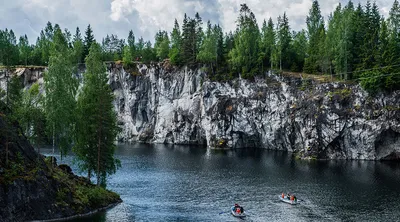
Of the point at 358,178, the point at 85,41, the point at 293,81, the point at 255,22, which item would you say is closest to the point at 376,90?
the point at 293,81

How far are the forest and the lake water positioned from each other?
21.2m

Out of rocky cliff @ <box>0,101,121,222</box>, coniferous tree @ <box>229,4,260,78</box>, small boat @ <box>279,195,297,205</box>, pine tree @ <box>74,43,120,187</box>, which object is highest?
coniferous tree @ <box>229,4,260,78</box>

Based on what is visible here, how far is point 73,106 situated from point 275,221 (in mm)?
26850

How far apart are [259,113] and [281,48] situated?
1653 centimetres

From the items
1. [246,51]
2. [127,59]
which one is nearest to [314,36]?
[246,51]

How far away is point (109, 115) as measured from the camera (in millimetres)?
45406

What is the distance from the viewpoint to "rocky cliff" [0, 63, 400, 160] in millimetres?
80812

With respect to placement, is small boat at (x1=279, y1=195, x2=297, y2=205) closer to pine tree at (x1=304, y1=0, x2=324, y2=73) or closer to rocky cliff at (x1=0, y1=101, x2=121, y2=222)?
rocky cliff at (x1=0, y1=101, x2=121, y2=222)

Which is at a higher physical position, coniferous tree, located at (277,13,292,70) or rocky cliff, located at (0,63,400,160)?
coniferous tree, located at (277,13,292,70)

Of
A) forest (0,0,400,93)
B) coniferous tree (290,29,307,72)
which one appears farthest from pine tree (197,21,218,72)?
coniferous tree (290,29,307,72)

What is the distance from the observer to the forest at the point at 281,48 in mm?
82188

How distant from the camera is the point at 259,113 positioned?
9912 cm

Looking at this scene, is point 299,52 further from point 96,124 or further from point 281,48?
point 96,124

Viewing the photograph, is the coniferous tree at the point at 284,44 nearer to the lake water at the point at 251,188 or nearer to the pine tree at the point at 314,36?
the pine tree at the point at 314,36
